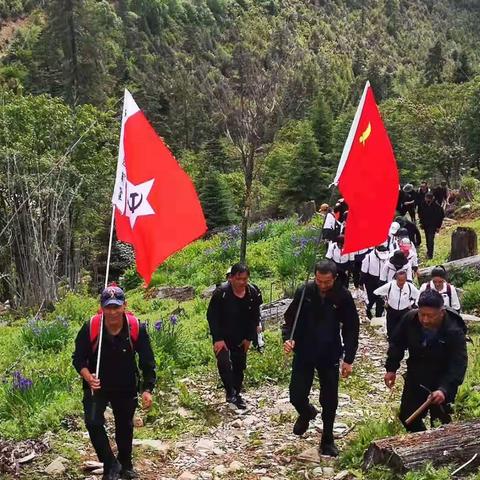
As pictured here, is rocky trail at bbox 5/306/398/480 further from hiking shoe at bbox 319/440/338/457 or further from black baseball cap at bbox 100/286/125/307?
black baseball cap at bbox 100/286/125/307

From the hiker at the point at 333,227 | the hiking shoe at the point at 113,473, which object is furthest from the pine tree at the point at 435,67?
the hiking shoe at the point at 113,473

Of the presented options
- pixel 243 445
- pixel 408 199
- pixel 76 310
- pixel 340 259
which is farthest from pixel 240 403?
pixel 408 199

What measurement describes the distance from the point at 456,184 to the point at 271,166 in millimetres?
15701

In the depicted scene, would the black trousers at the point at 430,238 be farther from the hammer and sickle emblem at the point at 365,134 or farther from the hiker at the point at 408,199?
the hammer and sickle emblem at the point at 365,134

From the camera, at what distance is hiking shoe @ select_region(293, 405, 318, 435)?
5.53m

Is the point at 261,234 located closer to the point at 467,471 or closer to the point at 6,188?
the point at 6,188

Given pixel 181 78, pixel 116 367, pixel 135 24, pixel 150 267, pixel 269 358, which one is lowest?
pixel 269 358

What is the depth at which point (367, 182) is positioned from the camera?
18.6 feet

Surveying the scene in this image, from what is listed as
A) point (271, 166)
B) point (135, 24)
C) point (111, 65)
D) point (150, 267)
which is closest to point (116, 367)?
point (150, 267)

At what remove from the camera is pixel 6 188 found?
1873cm

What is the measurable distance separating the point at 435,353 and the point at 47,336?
609 centimetres

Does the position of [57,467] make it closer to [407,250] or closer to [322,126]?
[407,250]

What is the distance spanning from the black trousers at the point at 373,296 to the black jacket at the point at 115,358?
525cm

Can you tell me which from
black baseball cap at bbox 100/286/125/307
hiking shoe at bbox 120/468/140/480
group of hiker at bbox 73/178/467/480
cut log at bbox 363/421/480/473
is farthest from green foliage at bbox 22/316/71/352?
cut log at bbox 363/421/480/473
